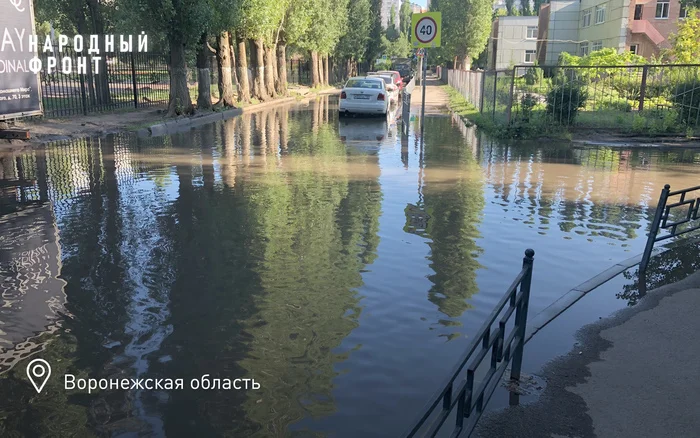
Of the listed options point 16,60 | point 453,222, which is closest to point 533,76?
point 453,222

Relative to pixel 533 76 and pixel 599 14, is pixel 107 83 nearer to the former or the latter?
pixel 533 76

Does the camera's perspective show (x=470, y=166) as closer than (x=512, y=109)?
Yes

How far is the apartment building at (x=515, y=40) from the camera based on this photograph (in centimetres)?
7462

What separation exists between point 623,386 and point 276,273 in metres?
3.60

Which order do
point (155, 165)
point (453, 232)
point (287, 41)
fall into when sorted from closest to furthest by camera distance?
point (453, 232) → point (155, 165) → point (287, 41)

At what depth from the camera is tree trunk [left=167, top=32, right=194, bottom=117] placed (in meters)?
24.3

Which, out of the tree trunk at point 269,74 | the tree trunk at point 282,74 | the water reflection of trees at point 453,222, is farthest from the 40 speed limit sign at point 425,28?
the tree trunk at point 282,74

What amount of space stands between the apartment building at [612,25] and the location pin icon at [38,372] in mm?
46641

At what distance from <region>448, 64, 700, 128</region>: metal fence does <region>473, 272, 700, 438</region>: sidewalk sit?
46.6ft

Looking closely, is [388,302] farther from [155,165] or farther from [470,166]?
[155,165]

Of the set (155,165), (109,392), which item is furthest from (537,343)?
(155,165)

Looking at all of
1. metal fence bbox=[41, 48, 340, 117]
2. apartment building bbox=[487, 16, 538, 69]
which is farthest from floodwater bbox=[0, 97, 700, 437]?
apartment building bbox=[487, 16, 538, 69]

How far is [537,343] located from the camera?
5086mm

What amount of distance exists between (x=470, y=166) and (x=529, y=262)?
10.0 meters
